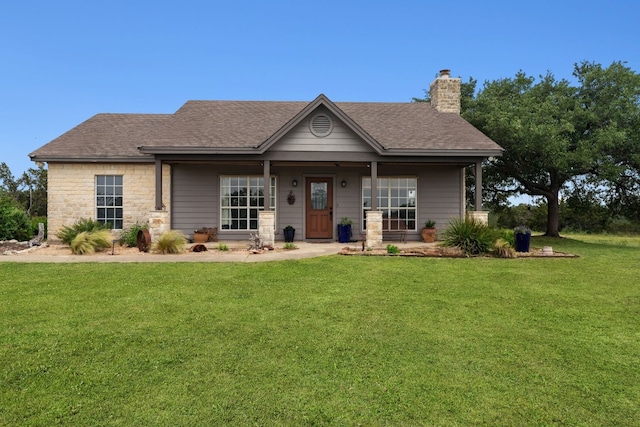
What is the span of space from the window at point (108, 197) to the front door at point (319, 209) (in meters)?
6.87

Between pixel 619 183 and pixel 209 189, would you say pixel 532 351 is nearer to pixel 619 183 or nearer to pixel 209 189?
pixel 209 189

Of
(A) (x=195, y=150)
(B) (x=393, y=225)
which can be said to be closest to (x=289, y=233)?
(B) (x=393, y=225)

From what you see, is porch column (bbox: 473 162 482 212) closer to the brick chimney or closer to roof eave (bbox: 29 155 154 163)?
the brick chimney

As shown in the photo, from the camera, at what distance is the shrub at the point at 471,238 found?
A: 31.7 feet

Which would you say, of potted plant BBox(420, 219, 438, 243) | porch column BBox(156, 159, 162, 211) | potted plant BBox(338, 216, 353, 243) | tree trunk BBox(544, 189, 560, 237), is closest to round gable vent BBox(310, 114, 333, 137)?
potted plant BBox(338, 216, 353, 243)

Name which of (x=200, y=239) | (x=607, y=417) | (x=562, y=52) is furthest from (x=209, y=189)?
(x=562, y=52)

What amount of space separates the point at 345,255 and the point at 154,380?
662cm

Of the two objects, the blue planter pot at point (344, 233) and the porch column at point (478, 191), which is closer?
the porch column at point (478, 191)

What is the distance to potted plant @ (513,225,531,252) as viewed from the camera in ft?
32.8

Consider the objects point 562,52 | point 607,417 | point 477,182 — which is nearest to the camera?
point 607,417

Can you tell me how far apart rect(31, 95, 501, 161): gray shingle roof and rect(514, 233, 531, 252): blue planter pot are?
9.83 ft

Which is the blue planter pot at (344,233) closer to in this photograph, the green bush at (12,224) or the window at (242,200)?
the window at (242,200)

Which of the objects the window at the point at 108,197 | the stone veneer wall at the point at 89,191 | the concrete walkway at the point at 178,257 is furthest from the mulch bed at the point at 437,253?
the window at the point at 108,197

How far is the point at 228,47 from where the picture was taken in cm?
1800
